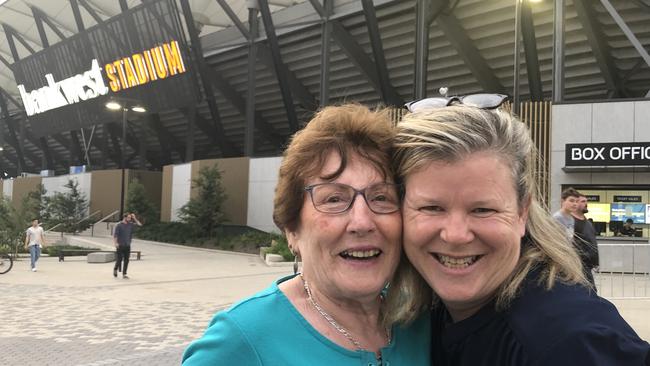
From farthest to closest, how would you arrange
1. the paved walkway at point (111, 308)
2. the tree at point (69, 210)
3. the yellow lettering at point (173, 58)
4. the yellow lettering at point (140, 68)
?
the tree at point (69, 210) < the yellow lettering at point (140, 68) < the yellow lettering at point (173, 58) < the paved walkway at point (111, 308)

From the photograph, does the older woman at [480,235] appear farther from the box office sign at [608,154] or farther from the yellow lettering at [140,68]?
the yellow lettering at [140,68]

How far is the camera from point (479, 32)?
2511cm

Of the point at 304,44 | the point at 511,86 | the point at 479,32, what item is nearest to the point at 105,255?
the point at 304,44

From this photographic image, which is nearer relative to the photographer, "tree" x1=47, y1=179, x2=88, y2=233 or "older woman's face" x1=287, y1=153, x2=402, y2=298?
"older woman's face" x1=287, y1=153, x2=402, y2=298

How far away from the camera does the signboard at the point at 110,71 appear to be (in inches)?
1141

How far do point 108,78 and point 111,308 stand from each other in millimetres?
26689

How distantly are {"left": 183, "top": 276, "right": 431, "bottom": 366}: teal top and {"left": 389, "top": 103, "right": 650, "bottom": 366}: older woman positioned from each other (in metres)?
0.24

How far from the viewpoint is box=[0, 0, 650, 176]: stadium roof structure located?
2252cm

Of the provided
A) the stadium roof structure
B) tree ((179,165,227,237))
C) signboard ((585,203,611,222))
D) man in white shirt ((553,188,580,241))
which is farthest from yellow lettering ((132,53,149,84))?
man in white shirt ((553,188,580,241))

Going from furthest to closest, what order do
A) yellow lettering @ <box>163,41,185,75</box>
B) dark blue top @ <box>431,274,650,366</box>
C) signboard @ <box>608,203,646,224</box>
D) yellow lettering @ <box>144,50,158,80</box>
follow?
yellow lettering @ <box>144,50,158,80</box> < yellow lettering @ <box>163,41,185,75</box> < signboard @ <box>608,203,646,224</box> < dark blue top @ <box>431,274,650,366</box>

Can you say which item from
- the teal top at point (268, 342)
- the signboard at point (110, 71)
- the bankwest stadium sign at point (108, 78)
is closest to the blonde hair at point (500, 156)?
the teal top at point (268, 342)

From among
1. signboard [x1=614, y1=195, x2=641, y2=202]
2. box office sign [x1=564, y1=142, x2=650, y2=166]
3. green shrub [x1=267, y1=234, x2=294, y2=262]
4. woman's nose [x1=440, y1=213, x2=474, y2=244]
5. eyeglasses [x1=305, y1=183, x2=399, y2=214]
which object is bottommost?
green shrub [x1=267, y1=234, x2=294, y2=262]

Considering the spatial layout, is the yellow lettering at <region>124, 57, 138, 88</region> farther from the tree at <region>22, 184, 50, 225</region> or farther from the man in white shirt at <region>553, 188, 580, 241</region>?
the man in white shirt at <region>553, 188, 580, 241</region>

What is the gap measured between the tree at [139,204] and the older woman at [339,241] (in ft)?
112
